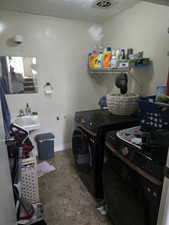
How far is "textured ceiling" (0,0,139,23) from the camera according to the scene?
1.87 m

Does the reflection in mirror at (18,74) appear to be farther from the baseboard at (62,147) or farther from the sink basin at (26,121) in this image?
the baseboard at (62,147)

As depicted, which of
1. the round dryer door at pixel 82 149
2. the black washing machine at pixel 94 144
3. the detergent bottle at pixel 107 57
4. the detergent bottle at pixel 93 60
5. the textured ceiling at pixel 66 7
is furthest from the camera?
the detergent bottle at pixel 93 60

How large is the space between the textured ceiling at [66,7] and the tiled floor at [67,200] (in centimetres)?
234

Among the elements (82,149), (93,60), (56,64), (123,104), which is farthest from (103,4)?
(82,149)

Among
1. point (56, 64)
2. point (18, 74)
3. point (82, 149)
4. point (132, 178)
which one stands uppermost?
point (56, 64)

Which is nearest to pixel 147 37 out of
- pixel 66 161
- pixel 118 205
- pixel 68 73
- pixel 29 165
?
pixel 68 73

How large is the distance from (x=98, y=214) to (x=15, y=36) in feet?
8.27

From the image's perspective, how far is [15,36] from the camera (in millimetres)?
2123

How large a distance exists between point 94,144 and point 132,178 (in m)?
0.59

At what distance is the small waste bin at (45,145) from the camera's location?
2549mm

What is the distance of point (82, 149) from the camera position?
1.89m

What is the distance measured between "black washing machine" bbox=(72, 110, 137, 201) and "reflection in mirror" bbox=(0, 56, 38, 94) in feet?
3.56

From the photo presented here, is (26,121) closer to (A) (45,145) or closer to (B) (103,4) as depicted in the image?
(A) (45,145)

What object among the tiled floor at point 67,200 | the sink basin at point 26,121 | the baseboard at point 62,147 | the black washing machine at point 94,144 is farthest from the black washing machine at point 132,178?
the baseboard at point 62,147
